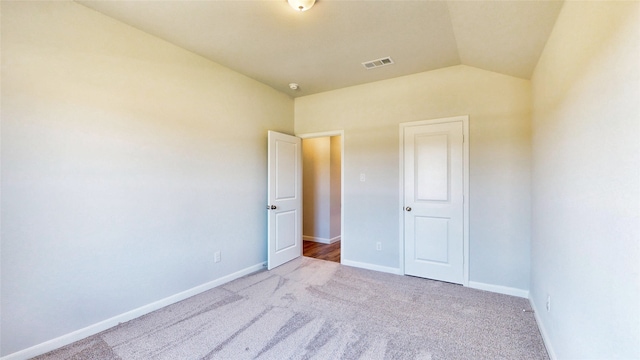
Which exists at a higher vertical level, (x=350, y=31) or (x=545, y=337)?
(x=350, y=31)

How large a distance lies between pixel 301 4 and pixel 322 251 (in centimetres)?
378

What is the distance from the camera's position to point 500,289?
2967 mm

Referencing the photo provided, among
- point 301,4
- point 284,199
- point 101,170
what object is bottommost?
point 284,199

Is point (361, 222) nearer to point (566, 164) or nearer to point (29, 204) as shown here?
point (566, 164)

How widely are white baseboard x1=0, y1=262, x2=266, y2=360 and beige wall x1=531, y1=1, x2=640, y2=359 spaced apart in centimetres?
312

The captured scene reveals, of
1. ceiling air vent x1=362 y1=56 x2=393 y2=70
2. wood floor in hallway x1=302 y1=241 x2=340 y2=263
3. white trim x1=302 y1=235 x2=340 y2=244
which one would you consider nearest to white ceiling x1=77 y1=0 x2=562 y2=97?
ceiling air vent x1=362 y1=56 x2=393 y2=70

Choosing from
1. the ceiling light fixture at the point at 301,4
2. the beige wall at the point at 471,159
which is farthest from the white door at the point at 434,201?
the ceiling light fixture at the point at 301,4

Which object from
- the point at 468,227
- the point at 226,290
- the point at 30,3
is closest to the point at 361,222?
the point at 468,227

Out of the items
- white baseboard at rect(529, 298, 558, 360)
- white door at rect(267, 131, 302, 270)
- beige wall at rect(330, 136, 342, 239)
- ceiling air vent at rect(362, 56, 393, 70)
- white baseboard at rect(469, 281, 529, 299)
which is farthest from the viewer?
beige wall at rect(330, 136, 342, 239)

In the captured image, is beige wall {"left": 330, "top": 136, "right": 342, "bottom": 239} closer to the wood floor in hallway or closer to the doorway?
the doorway

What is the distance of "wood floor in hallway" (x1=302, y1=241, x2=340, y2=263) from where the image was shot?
4.38 metres

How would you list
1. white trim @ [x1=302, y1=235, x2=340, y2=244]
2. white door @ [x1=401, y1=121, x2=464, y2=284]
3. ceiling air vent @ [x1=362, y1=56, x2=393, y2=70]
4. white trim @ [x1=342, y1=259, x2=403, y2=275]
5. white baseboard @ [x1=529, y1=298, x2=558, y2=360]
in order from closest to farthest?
white baseboard @ [x1=529, y1=298, x2=558, y2=360] → ceiling air vent @ [x1=362, y1=56, x2=393, y2=70] → white door @ [x1=401, y1=121, x2=464, y2=284] → white trim @ [x1=342, y1=259, x2=403, y2=275] → white trim @ [x1=302, y1=235, x2=340, y2=244]

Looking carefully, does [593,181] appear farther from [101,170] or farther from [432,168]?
[101,170]

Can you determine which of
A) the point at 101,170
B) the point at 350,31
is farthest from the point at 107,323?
the point at 350,31
